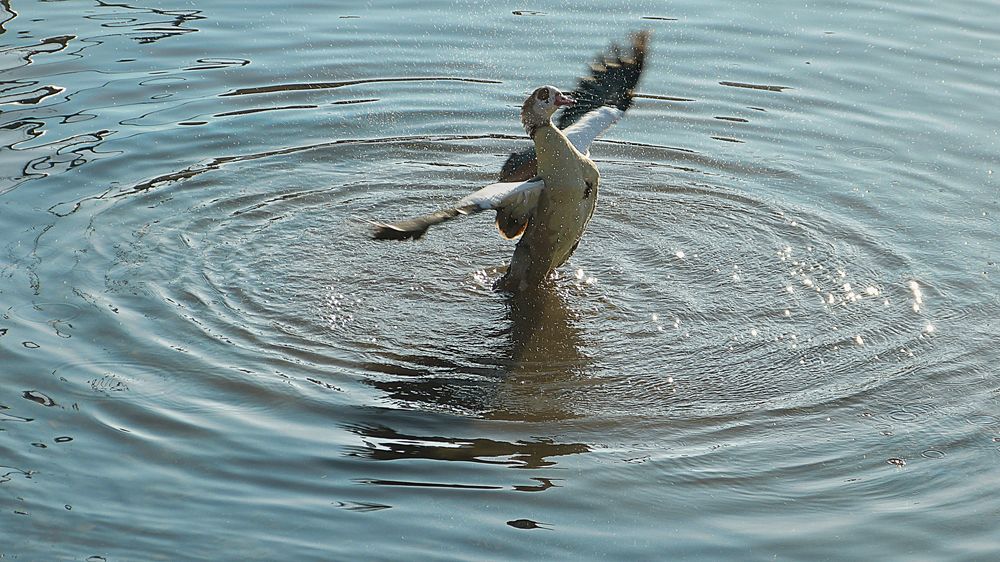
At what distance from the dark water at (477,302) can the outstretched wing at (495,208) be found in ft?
1.91

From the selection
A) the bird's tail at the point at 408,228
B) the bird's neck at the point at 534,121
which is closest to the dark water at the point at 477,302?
the bird's tail at the point at 408,228

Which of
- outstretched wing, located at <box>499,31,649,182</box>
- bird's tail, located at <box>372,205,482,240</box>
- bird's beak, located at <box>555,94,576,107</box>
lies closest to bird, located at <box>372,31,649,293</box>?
bird's beak, located at <box>555,94,576,107</box>

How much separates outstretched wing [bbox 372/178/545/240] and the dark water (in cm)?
58

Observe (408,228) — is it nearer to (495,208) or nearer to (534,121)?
(495,208)

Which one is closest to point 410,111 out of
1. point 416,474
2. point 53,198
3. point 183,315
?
point 53,198

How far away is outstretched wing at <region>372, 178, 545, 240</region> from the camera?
7406mm

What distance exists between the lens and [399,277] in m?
9.43

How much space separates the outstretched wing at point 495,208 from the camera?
24.3 feet

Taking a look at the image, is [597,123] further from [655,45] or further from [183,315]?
[655,45]

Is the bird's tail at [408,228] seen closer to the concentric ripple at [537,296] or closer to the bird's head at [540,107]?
the concentric ripple at [537,296]

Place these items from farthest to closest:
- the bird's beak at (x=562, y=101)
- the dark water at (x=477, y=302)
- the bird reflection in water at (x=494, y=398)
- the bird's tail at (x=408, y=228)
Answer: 1. the bird's beak at (x=562, y=101)
2. the bird's tail at (x=408, y=228)
3. the bird reflection in water at (x=494, y=398)
4. the dark water at (x=477, y=302)

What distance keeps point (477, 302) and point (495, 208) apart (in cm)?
113

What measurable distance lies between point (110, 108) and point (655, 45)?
5.57 m

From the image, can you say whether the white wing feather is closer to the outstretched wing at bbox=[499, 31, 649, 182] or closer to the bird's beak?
the bird's beak
